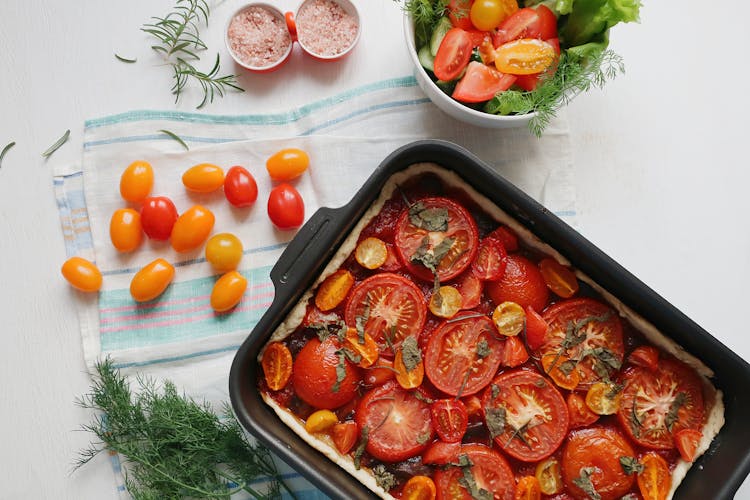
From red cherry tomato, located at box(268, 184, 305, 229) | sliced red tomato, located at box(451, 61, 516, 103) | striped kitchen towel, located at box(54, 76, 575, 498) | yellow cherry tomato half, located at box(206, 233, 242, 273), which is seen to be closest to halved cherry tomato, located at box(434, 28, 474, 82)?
sliced red tomato, located at box(451, 61, 516, 103)

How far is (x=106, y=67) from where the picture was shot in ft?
8.21

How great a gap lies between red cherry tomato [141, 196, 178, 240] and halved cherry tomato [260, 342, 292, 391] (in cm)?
66

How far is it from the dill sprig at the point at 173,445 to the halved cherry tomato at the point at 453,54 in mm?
1407

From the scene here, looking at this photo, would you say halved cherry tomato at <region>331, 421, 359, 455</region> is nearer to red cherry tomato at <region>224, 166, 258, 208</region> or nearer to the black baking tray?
the black baking tray

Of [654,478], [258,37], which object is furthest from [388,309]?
[258,37]

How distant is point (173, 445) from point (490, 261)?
1.30 m

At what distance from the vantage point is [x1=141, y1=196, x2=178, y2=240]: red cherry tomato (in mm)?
2359

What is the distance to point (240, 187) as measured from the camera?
7.67ft

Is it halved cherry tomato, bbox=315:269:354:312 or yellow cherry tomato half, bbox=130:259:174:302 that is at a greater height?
halved cherry tomato, bbox=315:269:354:312

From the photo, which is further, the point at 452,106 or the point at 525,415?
the point at 452,106

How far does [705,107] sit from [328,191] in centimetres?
150

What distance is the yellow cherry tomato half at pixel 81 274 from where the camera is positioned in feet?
7.77

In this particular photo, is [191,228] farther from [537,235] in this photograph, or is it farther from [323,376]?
[537,235]

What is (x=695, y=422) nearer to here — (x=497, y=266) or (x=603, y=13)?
(x=497, y=266)
